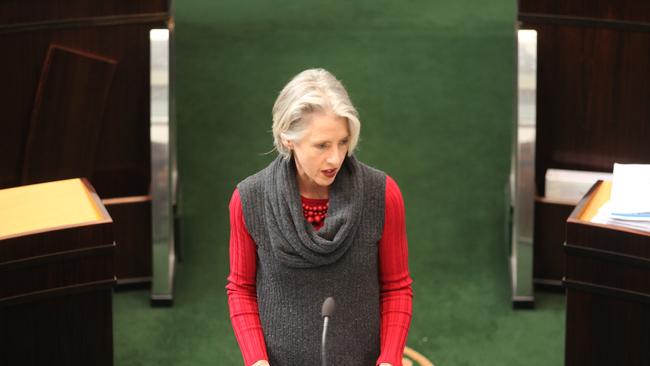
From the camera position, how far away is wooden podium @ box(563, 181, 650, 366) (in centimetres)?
369

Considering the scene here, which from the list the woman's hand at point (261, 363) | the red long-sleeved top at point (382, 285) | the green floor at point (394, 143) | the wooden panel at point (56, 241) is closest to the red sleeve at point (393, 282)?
the red long-sleeved top at point (382, 285)

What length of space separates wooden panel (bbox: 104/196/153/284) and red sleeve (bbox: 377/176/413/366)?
2.26m

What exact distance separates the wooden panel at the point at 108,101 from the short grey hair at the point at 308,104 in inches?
93.2

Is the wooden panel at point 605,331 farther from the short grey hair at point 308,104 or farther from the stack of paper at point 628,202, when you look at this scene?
the short grey hair at point 308,104

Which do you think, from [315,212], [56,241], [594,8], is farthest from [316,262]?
[594,8]

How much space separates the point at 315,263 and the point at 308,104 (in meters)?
0.38

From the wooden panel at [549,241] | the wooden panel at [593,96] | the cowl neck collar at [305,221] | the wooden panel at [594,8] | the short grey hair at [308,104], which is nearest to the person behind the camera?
the short grey hair at [308,104]

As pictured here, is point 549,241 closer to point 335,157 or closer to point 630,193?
point 630,193

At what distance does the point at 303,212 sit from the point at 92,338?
1.08 metres

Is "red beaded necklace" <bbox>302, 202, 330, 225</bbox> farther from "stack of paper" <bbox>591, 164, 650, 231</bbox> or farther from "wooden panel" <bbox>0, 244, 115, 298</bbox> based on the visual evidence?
"stack of paper" <bbox>591, 164, 650, 231</bbox>

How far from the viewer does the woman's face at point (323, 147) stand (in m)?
2.82

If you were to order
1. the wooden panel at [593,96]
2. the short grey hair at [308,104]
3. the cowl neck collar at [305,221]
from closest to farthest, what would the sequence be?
the short grey hair at [308,104] < the cowl neck collar at [305,221] < the wooden panel at [593,96]

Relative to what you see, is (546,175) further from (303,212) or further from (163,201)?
(303,212)

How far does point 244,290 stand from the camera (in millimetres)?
3041
